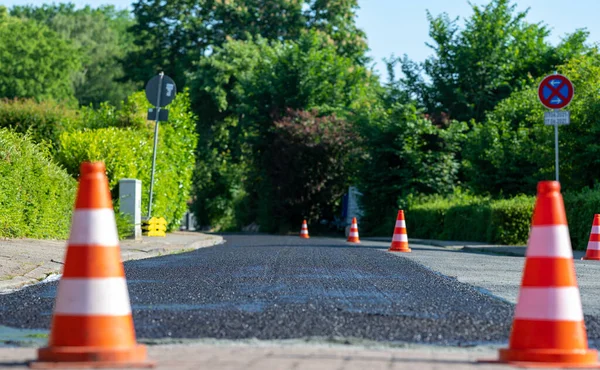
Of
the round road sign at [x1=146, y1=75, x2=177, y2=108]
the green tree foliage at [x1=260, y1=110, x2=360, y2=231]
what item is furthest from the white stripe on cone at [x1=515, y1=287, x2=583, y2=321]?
the green tree foliage at [x1=260, y1=110, x2=360, y2=231]

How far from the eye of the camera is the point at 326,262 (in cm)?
1504

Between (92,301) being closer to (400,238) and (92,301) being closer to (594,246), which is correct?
Answer: (594,246)

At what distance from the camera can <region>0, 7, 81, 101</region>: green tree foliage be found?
7181cm

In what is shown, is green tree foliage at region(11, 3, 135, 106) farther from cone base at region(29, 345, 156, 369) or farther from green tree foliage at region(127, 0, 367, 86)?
cone base at region(29, 345, 156, 369)

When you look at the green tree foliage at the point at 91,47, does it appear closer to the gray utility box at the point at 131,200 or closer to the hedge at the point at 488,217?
the hedge at the point at 488,217

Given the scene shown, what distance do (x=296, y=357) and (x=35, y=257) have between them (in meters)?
9.11

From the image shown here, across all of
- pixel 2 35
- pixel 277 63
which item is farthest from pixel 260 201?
pixel 2 35

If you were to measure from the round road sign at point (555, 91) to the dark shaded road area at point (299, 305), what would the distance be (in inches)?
337

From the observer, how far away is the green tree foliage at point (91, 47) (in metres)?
82.9

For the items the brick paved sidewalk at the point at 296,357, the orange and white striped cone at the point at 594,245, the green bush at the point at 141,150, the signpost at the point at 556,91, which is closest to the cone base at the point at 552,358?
the brick paved sidewalk at the point at 296,357

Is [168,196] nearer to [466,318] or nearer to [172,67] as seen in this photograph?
[466,318]

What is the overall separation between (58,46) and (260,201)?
2839 cm

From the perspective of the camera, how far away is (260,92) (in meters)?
51.6

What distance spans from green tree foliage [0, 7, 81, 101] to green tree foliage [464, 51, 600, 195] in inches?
1643
